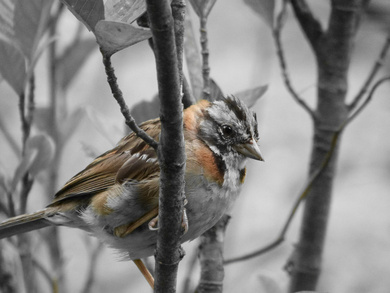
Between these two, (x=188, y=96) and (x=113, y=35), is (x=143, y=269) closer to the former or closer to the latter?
(x=188, y=96)

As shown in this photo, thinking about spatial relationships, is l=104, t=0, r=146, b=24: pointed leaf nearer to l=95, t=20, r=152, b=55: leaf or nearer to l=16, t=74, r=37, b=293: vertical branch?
l=95, t=20, r=152, b=55: leaf

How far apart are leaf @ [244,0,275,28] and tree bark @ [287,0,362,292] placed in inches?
5.9

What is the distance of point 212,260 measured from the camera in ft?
9.02

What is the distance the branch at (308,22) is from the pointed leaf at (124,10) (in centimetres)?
148

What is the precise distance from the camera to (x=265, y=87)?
2.90 meters

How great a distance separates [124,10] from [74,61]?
5.98 ft

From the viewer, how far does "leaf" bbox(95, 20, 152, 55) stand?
5.31ft

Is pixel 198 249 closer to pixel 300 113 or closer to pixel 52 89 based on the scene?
pixel 52 89

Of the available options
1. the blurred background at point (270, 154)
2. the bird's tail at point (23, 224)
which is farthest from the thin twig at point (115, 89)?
the blurred background at point (270, 154)

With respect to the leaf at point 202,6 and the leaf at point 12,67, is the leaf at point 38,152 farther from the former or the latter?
the leaf at point 202,6

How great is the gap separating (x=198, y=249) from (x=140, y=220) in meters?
0.31

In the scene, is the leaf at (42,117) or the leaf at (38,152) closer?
the leaf at (38,152)

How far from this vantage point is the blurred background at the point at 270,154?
6.34 meters

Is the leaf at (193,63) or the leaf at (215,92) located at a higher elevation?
the leaf at (193,63)
